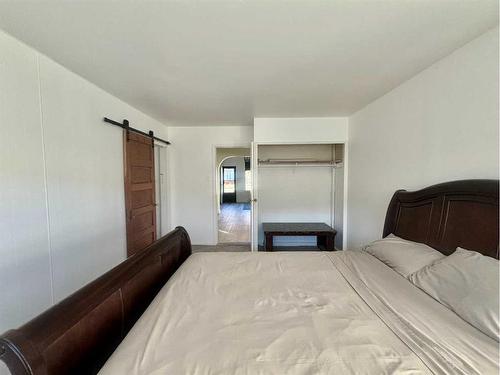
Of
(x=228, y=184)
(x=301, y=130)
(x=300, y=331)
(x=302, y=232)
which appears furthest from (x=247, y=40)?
(x=228, y=184)

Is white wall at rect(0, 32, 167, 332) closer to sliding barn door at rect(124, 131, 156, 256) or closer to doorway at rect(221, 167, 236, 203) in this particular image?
sliding barn door at rect(124, 131, 156, 256)

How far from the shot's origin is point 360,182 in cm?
319

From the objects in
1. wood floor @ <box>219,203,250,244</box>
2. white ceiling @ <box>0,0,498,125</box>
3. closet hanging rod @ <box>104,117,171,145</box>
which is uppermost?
white ceiling @ <box>0,0,498,125</box>

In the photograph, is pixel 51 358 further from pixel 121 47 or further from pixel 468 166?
pixel 468 166

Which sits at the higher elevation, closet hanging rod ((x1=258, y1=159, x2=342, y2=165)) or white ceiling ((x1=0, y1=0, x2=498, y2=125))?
white ceiling ((x1=0, y1=0, x2=498, y2=125))

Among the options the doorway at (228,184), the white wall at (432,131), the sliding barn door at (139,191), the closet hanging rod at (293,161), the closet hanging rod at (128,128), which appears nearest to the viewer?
the white wall at (432,131)

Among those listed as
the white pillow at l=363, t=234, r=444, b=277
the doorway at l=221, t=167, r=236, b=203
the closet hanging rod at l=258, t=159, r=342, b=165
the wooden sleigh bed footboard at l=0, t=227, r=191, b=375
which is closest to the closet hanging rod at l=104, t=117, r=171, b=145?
the wooden sleigh bed footboard at l=0, t=227, r=191, b=375

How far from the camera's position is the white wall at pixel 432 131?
147 centimetres

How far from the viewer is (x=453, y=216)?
1.60 meters

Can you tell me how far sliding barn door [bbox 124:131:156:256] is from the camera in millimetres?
2936

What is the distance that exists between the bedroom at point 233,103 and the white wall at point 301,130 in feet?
2.39

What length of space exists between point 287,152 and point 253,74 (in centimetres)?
246

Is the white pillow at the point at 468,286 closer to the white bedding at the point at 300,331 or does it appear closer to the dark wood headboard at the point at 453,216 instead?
the white bedding at the point at 300,331

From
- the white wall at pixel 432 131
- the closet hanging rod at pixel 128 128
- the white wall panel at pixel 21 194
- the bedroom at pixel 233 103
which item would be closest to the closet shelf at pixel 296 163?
the white wall at pixel 432 131
